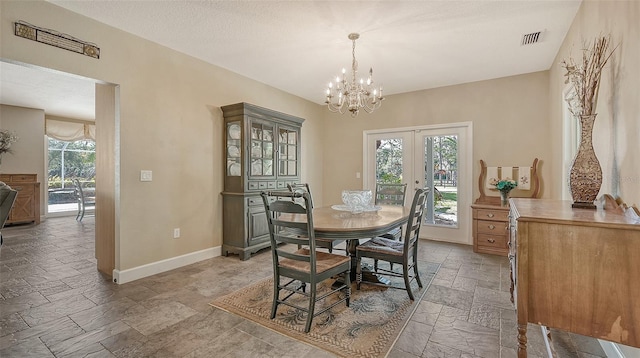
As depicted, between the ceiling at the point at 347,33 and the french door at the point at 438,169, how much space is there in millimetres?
957

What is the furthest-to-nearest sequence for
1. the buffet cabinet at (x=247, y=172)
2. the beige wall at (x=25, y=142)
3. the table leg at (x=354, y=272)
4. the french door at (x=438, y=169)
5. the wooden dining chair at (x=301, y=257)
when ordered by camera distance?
the beige wall at (x=25, y=142), the french door at (x=438, y=169), the buffet cabinet at (x=247, y=172), the table leg at (x=354, y=272), the wooden dining chair at (x=301, y=257)

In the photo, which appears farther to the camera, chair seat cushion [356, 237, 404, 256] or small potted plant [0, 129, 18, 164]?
small potted plant [0, 129, 18, 164]

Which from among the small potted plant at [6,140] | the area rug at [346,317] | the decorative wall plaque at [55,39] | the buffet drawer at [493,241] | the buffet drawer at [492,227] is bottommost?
the area rug at [346,317]

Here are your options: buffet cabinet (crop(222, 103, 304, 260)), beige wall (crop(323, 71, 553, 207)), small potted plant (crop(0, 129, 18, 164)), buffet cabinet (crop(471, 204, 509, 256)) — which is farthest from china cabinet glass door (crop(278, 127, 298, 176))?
small potted plant (crop(0, 129, 18, 164))

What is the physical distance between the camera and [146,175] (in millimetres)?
3150

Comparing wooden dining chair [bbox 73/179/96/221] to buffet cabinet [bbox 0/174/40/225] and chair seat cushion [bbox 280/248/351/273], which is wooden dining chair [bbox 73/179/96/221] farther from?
chair seat cushion [bbox 280/248/351/273]

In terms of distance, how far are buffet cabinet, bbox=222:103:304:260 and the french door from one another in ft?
7.39

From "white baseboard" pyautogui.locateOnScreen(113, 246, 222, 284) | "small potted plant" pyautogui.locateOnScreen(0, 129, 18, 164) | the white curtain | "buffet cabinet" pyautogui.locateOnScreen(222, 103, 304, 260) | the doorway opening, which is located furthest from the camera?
the doorway opening

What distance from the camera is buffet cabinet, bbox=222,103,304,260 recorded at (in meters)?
3.81

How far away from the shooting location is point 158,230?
3275 millimetres

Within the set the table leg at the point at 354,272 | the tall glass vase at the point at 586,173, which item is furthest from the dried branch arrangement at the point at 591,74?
the table leg at the point at 354,272

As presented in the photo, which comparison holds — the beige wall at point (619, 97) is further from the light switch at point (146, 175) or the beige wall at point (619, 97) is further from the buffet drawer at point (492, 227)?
the light switch at point (146, 175)

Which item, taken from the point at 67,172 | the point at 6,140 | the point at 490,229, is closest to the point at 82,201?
the point at 67,172

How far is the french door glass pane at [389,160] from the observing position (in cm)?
523
